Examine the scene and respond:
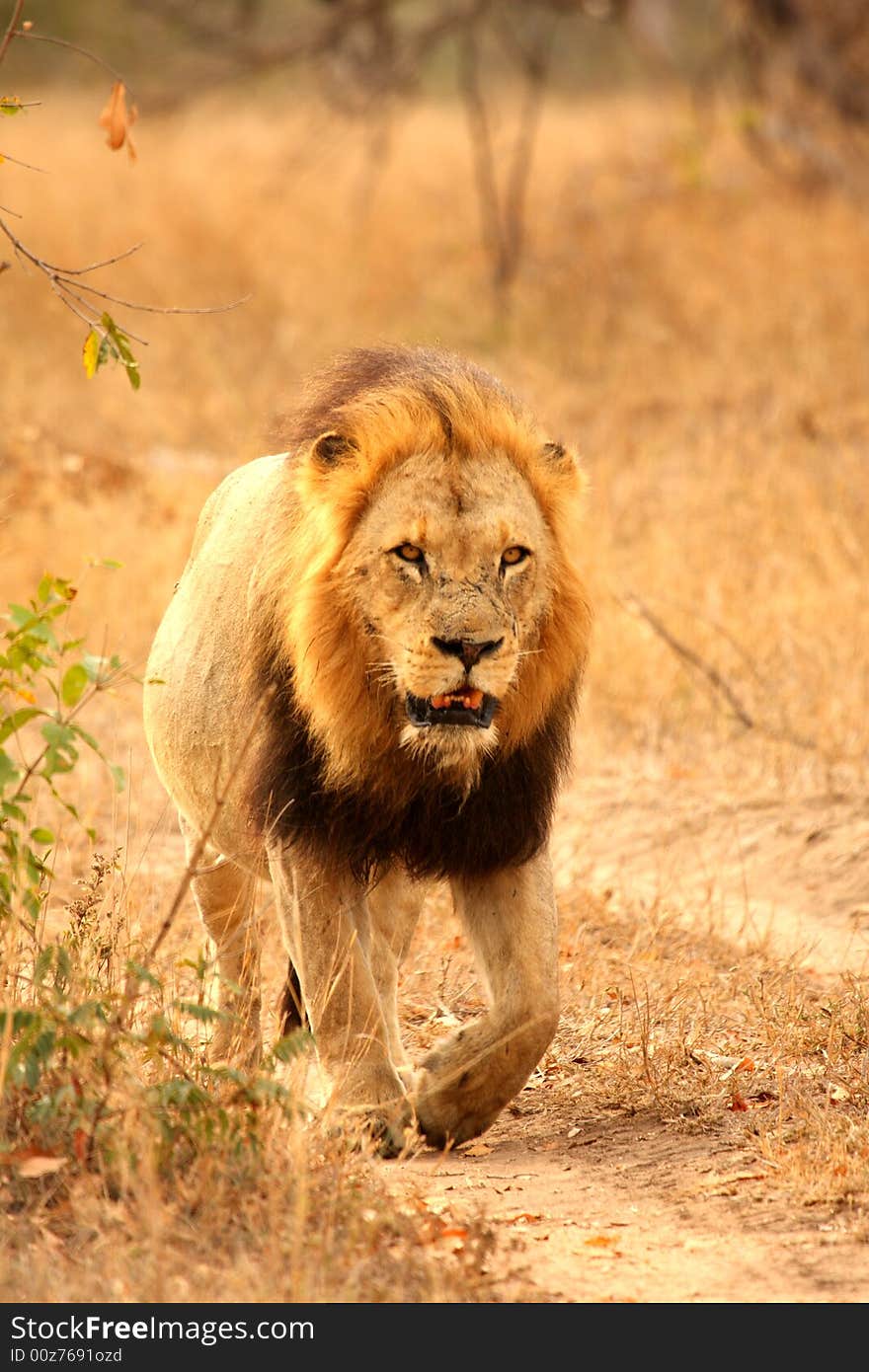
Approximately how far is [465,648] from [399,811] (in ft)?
1.97

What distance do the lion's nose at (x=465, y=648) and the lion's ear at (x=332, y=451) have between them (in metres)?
0.57

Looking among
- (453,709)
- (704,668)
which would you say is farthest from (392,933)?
(704,668)

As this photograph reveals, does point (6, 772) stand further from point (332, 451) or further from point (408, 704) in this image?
point (332, 451)

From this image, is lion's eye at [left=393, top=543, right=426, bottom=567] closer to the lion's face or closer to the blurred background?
the lion's face

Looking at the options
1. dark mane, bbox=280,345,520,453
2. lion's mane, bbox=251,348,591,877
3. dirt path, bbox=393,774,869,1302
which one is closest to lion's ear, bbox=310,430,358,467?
lion's mane, bbox=251,348,591,877

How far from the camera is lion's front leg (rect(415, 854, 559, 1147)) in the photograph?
4406 millimetres

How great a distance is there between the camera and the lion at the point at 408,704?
4137 millimetres

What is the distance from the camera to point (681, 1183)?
4367 millimetres

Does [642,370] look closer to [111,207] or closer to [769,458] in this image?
[769,458]

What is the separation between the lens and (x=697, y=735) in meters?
8.39

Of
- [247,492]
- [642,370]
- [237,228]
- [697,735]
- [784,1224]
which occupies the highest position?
[237,228]

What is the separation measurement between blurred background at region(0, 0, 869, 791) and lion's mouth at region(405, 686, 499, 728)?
374 centimetres
